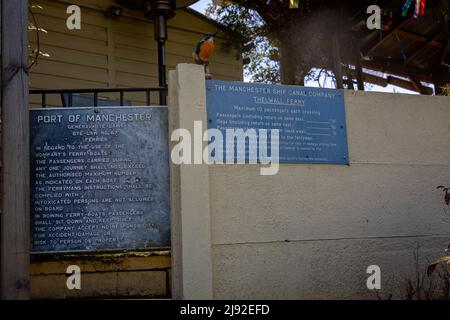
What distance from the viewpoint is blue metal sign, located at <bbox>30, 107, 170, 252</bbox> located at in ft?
14.7

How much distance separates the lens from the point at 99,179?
14.9 ft

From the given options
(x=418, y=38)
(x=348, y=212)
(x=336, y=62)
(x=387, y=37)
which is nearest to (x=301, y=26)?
(x=336, y=62)

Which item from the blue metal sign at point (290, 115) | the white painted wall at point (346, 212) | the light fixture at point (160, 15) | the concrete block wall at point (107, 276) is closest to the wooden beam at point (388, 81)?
the light fixture at point (160, 15)

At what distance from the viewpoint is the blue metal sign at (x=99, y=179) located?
14.7 ft

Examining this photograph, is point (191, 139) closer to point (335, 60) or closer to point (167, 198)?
point (167, 198)

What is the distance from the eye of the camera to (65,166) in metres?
4.56

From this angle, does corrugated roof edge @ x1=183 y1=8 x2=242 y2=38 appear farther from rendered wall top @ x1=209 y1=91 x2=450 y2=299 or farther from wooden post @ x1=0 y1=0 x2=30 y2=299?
wooden post @ x1=0 y1=0 x2=30 y2=299

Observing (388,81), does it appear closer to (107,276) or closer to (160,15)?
(160,15)

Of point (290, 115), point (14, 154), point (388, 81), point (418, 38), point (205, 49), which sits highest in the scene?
point (418, 38)

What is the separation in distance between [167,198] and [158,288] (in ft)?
2.41

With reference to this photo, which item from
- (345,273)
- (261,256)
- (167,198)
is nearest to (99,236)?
(167,198)

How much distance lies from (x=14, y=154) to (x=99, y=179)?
930mm

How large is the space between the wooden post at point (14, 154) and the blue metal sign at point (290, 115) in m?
1.47
